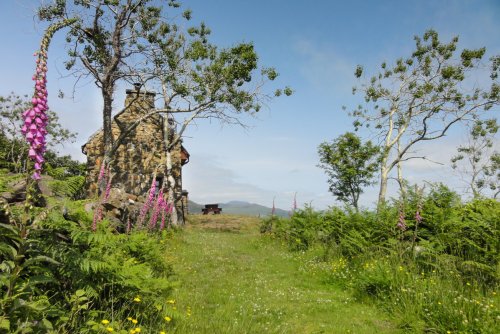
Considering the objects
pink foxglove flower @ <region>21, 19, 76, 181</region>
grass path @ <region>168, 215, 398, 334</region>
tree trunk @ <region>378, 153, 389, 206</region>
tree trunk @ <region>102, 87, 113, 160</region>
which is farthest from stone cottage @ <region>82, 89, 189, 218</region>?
pink foxglove flower @ <region>21, 19, 76, 181</region>

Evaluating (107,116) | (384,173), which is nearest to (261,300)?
(107,116)

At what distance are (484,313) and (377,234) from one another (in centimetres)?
586

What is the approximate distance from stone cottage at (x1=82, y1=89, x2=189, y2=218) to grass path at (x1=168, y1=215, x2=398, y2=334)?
53.6ft

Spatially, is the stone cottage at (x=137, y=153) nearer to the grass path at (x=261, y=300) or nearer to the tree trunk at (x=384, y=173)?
the grass path at (x=261, y=300)

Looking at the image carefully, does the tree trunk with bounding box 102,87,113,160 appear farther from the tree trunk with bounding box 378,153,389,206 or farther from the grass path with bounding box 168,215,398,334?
the tree trunk with bounding box 378,153,389,206

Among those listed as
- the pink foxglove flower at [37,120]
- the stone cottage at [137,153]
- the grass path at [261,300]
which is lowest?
the grass path at [261,300]

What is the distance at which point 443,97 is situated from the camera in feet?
115

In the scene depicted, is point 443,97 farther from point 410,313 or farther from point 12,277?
point 12,277

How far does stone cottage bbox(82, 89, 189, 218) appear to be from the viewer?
29.3 meters

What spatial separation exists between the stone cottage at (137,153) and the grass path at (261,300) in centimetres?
1635

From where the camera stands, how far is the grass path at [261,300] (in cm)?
701

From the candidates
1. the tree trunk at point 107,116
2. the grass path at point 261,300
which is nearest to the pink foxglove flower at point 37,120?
the grass path at point 261,300

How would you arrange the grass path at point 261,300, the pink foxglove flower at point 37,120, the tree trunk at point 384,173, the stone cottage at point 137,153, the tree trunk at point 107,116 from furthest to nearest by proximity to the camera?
1. the tree trunk at point 384,173
2. the stone cottage at point 137,153
3. the tree trunk at point 107,116
4. the grass path at point 261,300
5. the pink foxglove flower at point 37,120

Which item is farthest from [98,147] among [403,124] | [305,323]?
[403,124]
